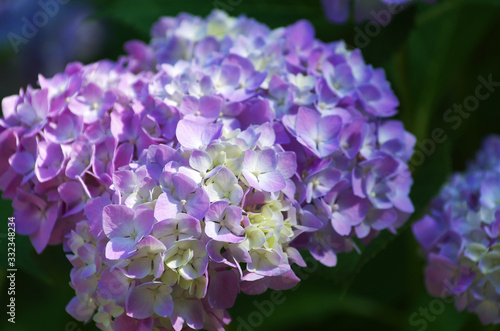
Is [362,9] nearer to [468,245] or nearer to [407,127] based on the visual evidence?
[407,127]

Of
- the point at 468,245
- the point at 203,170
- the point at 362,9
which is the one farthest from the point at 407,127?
the point at 203,170

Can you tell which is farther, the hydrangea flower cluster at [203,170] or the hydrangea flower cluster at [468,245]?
the hydrangea flower cluster at [468,245]

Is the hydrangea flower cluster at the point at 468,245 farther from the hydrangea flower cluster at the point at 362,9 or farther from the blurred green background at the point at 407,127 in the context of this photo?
the hydrangea flower cluster at the point at 362,9

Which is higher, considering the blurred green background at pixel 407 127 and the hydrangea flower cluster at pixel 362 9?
the hydrangea flower cluster at pixel 362 9

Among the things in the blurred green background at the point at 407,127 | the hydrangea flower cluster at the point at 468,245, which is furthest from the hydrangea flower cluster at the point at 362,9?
the hydrangea flower cluster at the point at 468,245

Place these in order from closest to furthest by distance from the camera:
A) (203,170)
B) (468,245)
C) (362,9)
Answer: (203,170)
(468,245)
(362,9)

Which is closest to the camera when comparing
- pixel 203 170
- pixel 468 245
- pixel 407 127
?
pixel 203 170
